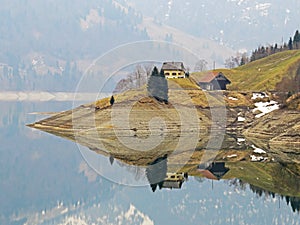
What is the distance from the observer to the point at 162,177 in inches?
2445

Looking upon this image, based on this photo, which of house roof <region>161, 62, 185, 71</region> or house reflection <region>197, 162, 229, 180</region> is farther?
house roof <region>161, 62, 185, 71</region>

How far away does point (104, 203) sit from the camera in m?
52.2

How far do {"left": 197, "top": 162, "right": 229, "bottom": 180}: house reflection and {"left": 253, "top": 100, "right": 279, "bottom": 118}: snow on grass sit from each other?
5677 cm

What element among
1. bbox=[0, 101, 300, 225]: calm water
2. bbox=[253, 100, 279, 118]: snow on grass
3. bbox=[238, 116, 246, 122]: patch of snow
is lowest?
bbox=[0, 101, 300, 225]: calm water

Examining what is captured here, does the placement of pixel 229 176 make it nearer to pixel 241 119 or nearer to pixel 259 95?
pixel 241 119

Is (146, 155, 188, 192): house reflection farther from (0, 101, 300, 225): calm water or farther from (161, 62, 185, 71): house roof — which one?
(161, 62, 185, 71): house roof

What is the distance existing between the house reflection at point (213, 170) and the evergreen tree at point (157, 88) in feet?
162

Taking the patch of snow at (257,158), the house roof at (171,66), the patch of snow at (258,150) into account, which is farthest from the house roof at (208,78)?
the patch of snow at (257,158)

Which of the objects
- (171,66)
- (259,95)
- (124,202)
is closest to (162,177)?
(124,202)

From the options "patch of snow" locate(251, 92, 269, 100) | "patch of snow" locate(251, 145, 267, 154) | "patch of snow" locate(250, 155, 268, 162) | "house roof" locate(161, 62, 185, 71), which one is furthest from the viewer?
"house roof" locate(161, 62, 185, 71)

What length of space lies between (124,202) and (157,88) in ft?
238

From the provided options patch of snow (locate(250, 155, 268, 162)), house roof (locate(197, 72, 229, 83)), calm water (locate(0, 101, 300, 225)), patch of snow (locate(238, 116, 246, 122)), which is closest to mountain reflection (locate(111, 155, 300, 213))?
calm water (locate(0, 101, 300, 225))

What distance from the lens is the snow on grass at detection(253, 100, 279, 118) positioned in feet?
418

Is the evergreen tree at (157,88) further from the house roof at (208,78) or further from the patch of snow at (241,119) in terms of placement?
the house roof at (208,78)
